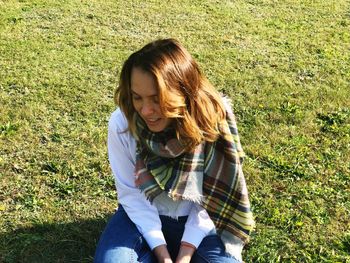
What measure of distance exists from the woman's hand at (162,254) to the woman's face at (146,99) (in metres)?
0.67

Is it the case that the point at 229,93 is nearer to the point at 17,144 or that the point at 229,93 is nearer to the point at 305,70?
the point at 305,70

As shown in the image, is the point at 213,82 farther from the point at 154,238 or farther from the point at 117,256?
the point at 117,256

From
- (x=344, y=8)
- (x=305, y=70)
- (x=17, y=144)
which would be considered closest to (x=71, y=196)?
(x=17, y=144)

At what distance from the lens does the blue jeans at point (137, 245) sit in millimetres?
2738

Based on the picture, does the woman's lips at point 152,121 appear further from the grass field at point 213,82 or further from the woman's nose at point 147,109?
the grass field at point 213,82

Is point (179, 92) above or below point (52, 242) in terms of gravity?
above

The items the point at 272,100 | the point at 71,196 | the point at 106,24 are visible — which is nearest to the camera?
the point at 71,196

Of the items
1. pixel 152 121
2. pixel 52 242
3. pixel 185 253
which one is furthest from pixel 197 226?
pixel 52 242

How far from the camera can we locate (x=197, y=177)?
290 centimetres

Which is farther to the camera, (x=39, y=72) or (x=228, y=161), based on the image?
(x=39, y=72)

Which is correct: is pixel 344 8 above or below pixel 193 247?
above

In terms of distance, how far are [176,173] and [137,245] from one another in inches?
18.0

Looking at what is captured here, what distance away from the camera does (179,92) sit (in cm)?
256

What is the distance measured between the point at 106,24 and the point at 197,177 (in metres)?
4.33
